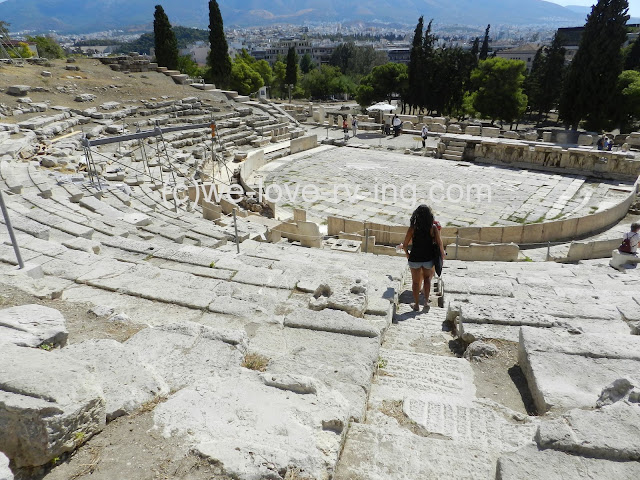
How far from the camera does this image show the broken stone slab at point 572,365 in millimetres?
3681

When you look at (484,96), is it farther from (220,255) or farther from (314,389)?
(314,389)

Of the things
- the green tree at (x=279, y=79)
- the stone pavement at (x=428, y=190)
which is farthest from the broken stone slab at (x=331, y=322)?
the green tree at (x=279, y=79)

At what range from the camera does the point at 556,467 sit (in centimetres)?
268

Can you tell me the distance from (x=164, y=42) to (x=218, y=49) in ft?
14.7

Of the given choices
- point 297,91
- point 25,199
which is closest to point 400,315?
point 25,199

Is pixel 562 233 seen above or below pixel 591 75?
below

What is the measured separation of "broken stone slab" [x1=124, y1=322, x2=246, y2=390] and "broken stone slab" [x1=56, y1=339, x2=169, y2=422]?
0.13 meters

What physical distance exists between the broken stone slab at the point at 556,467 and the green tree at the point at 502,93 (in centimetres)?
3562

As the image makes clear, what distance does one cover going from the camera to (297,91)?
2844 inches

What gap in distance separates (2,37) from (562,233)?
1380 inches

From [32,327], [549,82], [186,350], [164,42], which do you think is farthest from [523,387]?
[549,82]

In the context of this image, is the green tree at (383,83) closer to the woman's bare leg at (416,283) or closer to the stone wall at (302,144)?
the stone wall at (302,144)

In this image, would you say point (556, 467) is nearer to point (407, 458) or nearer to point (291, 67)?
point (407, 458)

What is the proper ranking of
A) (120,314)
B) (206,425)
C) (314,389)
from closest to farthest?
(206,425)
(314,389)
(120,314)
